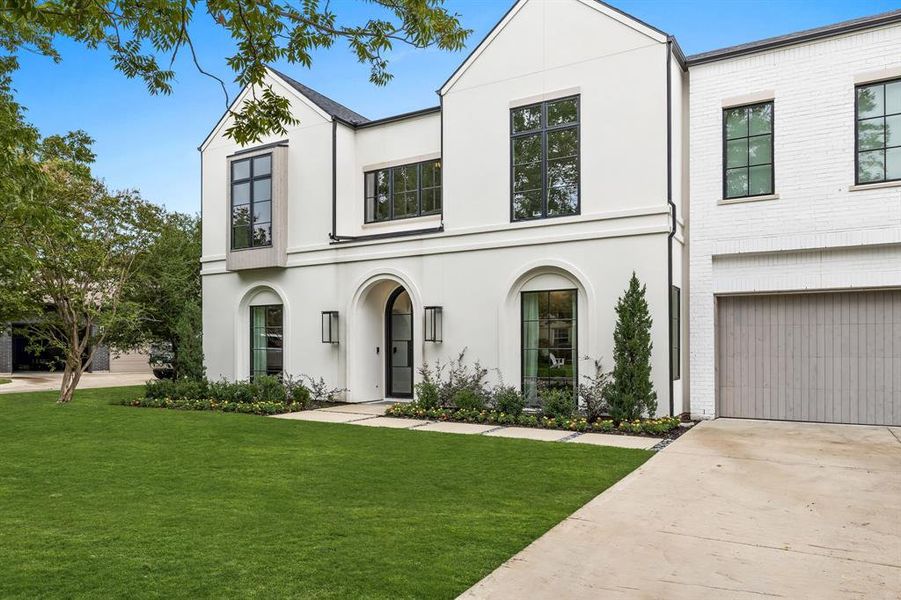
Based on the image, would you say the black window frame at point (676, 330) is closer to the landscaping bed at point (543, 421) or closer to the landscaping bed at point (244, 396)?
the landscaping bed at point (543, 421)

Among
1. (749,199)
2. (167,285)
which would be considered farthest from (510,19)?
(167,285)

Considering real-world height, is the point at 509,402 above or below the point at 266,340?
below

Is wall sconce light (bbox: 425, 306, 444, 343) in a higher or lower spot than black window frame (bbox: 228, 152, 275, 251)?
lower

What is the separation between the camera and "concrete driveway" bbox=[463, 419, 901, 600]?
3.98 m

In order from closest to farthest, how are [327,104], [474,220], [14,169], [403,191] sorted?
[14,169]
[474,220]
[403,191]
[327,104]

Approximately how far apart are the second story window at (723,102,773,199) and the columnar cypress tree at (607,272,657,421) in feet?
9.03

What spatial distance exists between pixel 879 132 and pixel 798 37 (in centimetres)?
211

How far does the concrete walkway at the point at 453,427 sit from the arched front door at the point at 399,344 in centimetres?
111

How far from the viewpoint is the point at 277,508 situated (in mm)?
5629

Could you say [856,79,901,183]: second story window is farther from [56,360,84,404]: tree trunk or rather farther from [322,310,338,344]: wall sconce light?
[56,360,84,404]: tree trunk

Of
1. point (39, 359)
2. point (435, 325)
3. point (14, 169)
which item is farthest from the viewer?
point (39, 359)

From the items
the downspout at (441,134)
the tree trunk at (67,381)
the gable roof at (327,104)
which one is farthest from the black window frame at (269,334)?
the downspout at (441,134)

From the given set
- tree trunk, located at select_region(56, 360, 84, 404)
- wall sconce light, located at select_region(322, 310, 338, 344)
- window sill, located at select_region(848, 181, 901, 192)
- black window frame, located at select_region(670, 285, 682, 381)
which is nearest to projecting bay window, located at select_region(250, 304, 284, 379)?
wall sconce light, located at select_region(322, 310, 338, 344)

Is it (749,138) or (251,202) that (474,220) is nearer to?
(749,138)
